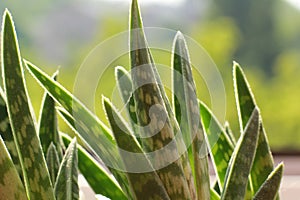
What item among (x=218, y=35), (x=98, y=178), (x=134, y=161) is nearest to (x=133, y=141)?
(x=134, y=161)

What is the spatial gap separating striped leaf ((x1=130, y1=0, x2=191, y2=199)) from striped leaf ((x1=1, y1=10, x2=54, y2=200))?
0.05m

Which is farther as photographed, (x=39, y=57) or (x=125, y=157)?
(x=39, y=57)

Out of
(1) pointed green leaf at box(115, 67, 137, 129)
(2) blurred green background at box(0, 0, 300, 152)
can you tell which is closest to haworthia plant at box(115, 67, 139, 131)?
(1) pointed green leaf at box(115, 67, 137, 129)

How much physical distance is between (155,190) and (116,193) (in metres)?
0.10

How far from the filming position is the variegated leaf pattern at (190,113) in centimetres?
33

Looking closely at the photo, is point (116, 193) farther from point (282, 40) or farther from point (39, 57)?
point (282, 40)

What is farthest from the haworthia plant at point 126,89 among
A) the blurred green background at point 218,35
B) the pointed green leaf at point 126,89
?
the blurred green background at point 218,35

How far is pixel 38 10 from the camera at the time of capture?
7.65 m

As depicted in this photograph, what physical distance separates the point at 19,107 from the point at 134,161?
0.20 ft

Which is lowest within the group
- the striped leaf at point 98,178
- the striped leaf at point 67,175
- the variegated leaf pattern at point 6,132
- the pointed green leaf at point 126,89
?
the striped leaf at point 98,178

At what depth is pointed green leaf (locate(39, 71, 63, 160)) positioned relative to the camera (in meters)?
0.38

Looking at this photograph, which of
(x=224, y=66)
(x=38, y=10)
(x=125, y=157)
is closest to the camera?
(x=125, y=157)

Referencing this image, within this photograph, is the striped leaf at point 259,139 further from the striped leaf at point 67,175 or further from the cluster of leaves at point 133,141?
the striped leaf at point 67,175

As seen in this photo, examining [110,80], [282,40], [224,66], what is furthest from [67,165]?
[282,40]
